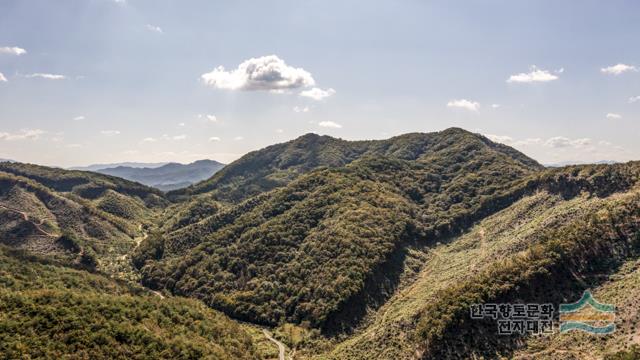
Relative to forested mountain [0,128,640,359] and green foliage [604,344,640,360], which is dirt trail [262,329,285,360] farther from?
green foliage [604,344,640,360]

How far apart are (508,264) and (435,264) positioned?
53.6 m

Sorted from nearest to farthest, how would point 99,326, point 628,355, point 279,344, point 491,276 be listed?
point 628,355 < point 99,326 < point 491,276 < point 279,344

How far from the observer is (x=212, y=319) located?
124m

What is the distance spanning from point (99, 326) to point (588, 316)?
11120 cm

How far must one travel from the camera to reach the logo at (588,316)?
7431cm

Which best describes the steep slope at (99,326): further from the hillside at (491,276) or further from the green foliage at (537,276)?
the green foliage at (537,276)

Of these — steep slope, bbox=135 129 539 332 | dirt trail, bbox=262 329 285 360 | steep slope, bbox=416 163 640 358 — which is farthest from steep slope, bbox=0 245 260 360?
steep slope, bbox=416 163 640 358

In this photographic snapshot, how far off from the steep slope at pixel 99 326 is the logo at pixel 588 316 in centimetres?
8145

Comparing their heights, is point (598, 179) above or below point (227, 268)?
above

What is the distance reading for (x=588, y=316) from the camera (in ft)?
257

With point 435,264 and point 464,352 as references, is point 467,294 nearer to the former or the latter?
point 464,352

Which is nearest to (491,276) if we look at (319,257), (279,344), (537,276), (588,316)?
(537,276)

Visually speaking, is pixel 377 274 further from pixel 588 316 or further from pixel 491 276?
pixel 588 316

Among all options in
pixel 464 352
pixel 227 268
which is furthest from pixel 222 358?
pixel 227 268
